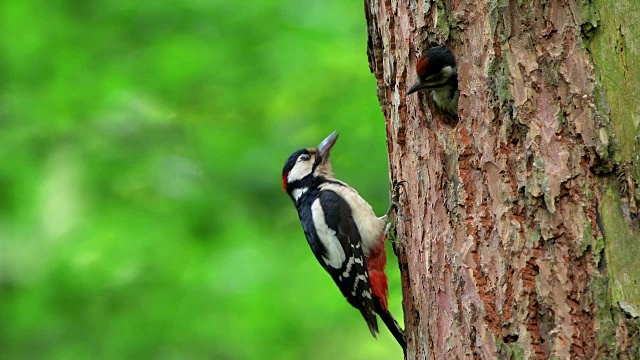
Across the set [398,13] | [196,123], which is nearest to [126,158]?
[196,123]

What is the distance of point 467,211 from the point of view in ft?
10.6

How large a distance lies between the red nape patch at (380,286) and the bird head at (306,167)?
28.0 inches

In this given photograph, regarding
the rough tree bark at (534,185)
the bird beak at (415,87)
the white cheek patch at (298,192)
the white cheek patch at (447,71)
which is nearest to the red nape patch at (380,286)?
the white cheek patch at (298,192)

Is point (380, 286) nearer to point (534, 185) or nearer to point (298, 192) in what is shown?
point (298, 192)

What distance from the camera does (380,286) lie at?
15.2 feet

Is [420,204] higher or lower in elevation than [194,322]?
lower

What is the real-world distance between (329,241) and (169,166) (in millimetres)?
1972

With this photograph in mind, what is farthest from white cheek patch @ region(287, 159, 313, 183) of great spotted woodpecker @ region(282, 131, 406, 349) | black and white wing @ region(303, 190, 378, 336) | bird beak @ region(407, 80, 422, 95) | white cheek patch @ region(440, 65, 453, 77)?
white cheek patch @ region(440, 65, 453, 77)

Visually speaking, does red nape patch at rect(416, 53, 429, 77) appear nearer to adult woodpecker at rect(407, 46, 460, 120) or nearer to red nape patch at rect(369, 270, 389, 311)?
adult woodpecker at rect(407, 46, 460, 120)

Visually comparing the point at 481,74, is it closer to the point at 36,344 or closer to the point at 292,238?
the point at 292,238

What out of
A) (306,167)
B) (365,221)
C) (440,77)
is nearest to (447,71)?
(440,77)

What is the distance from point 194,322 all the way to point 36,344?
4.26ft

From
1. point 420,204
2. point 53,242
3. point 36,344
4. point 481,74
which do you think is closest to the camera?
point 481,74

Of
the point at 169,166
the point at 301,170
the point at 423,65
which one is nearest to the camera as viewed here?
the point at 423,65
